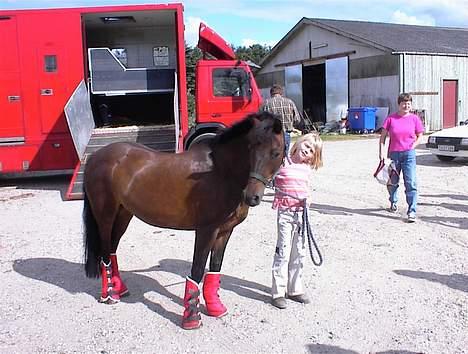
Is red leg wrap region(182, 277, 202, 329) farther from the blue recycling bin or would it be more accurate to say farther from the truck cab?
the blue recycling bin

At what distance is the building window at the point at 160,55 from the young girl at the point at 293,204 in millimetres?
9904

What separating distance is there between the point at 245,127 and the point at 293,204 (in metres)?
0.84

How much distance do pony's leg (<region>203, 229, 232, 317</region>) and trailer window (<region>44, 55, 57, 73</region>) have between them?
7.72m

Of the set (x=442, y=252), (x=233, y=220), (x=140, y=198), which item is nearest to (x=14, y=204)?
(x=140, y=198)

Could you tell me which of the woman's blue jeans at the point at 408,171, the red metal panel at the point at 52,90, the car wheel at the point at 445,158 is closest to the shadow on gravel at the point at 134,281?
the woman's blue jeans at the point at 408,171

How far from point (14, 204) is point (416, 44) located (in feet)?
71.9

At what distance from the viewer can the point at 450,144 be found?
41.1 feet

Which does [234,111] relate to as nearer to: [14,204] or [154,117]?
[154,117]

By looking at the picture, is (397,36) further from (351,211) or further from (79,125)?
(351,211)

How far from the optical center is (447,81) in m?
25.1

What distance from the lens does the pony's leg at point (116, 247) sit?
446 cm

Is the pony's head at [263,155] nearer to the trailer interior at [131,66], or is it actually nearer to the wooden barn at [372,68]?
the trailer interior at [131,66]

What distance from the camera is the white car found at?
12.3m

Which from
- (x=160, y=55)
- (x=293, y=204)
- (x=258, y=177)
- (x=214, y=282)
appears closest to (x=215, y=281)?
(x=214, y=282)
